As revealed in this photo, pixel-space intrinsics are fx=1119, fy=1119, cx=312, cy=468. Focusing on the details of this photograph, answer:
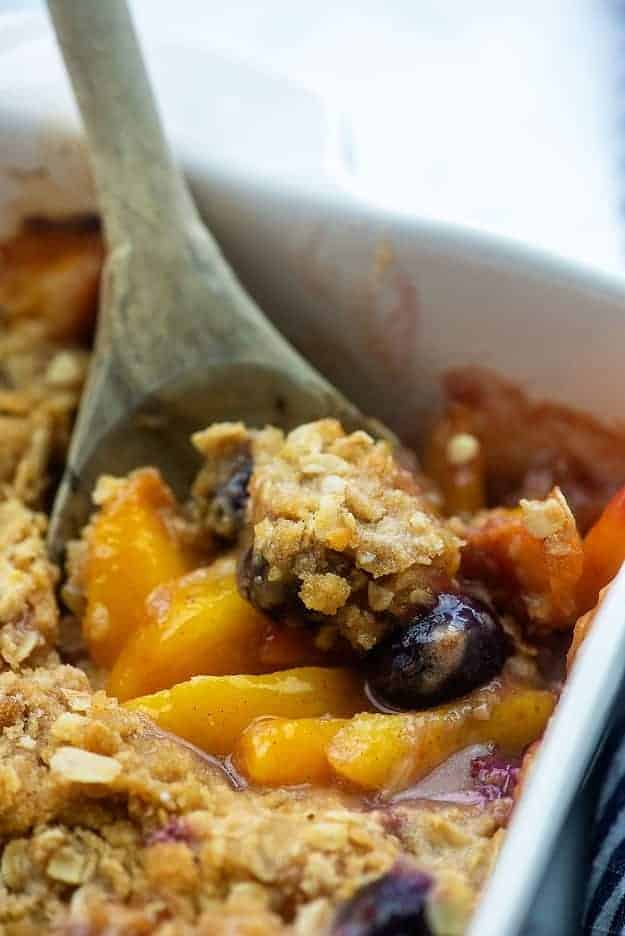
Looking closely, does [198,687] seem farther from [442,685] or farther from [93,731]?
[442,685]

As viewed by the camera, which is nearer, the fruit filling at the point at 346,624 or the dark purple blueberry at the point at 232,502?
the fruit filling at the point at 346,624

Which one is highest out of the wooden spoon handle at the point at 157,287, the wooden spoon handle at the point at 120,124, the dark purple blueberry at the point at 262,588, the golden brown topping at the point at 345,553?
the wooden spoon handle at the point at 120,124

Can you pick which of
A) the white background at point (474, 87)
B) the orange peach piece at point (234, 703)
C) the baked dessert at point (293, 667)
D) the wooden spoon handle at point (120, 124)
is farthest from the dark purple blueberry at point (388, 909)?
A: the white background at point (474, 87)

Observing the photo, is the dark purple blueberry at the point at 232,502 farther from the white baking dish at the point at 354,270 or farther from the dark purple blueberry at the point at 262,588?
the white baking dish at the point at 354,270

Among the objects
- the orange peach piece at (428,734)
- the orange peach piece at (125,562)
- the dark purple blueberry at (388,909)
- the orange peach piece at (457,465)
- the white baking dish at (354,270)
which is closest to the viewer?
the dark purple blueberry at (388,909)

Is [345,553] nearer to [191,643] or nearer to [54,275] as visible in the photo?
[191,643]

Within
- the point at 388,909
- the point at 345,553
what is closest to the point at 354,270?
the point at 345,553

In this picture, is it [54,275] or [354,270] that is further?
[54,275]
